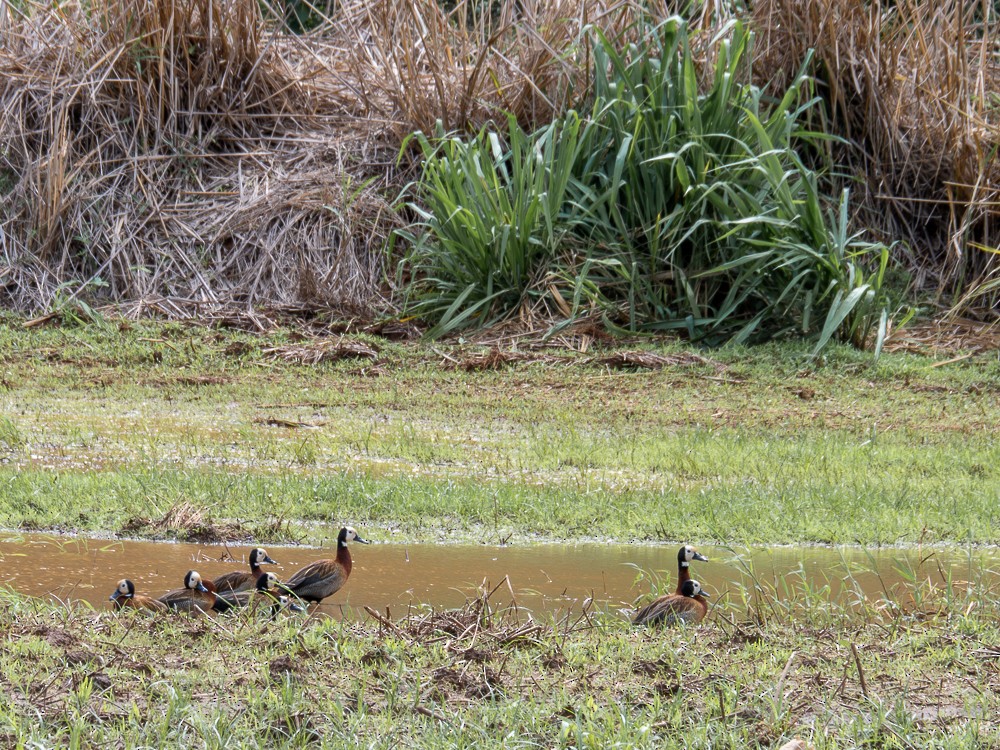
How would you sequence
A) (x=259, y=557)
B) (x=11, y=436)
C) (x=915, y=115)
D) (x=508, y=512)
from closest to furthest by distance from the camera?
(x=259, y=557) → (x=508, y=512) → (x=11, y=436) → (x=915, y=115)

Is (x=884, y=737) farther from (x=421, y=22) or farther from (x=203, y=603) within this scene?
(x=421, y=22)

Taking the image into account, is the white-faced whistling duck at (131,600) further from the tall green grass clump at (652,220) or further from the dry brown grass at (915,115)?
the dry brown grass at (915,115)

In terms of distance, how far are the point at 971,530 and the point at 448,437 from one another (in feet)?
9.53

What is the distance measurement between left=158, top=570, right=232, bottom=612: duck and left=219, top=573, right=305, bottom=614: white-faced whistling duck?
0.09 ft

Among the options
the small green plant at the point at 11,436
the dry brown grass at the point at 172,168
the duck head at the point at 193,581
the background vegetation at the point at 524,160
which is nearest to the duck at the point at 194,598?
the duck head at the point at 193,581

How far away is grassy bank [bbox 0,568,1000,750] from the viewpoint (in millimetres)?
3064

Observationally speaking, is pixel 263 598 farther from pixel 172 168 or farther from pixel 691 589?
pixel 172 168

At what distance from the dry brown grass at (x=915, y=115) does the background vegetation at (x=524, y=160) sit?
27 mm

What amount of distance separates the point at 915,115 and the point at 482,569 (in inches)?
318

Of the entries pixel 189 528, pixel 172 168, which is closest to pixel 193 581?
pixel 189 528

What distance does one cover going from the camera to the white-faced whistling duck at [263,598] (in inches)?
163

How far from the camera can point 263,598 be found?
13.9 feet

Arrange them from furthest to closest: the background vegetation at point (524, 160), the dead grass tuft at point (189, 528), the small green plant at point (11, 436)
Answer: the background vegetation at point (524, 160)
the small green plant at point (11, 436)
the dead grass tuft at point (189, 528)

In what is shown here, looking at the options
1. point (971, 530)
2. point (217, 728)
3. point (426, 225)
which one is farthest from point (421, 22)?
point (217, 728)
